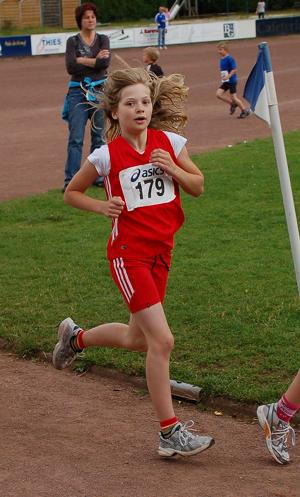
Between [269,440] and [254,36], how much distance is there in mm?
45366

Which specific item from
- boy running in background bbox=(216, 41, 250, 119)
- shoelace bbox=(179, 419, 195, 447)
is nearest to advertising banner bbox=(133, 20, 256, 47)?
boy running in background bbox=(216, 41, 250, 119)

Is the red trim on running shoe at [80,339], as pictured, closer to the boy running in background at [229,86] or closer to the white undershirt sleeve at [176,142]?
the white undershirt sleeve at [176,142]

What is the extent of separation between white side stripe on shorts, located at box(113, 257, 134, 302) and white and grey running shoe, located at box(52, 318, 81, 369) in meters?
0.94

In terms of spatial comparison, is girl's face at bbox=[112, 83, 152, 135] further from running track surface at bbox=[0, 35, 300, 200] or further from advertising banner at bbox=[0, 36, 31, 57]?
advertising banner at bbox=[0, 36, 31, 57]

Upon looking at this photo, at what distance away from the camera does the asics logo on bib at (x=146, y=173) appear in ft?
16.7

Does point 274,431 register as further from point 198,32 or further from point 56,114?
point 198,32

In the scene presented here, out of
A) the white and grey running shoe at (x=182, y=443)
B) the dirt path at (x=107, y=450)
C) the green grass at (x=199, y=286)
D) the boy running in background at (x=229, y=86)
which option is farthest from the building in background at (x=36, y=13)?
the white and grey running shoe at (x=182, y=443)

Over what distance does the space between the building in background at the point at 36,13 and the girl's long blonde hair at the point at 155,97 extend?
162ft

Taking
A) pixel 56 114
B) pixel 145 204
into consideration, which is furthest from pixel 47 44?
pixel 145 204

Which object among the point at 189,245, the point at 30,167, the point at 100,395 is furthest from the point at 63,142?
the point at 100,395

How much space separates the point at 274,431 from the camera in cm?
504

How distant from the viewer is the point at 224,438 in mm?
5348

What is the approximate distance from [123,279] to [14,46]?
3754 cm

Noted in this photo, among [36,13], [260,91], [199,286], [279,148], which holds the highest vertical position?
[260,91]
